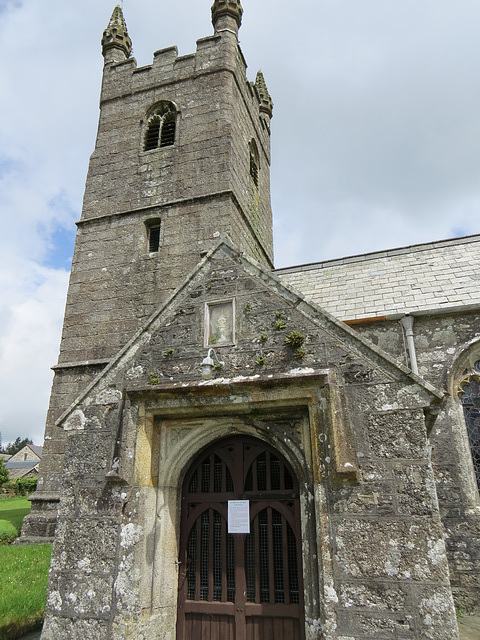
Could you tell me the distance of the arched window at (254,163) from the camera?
16125 mm

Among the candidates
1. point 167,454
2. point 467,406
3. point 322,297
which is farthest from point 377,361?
point 322,297

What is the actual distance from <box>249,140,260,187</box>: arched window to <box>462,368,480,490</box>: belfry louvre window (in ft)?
34.6

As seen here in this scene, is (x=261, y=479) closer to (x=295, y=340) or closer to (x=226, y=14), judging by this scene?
(x=295, y=340)

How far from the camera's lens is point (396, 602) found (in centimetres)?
421

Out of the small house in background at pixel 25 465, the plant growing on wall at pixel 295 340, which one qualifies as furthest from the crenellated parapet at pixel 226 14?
the small house in background at pixel 25 465

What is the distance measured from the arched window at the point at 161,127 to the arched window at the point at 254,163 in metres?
3.02

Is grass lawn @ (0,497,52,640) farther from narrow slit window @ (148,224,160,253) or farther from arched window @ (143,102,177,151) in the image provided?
arched window @ (143,102,177,151)

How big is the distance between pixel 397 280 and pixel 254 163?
26.8 feet

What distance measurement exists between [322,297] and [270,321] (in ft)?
17.9

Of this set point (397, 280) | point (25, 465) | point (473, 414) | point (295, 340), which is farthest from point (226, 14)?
point (25, 465)

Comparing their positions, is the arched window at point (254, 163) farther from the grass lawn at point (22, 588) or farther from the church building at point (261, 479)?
the grass lawn at point (22, 588)

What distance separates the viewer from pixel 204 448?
18.9 ft

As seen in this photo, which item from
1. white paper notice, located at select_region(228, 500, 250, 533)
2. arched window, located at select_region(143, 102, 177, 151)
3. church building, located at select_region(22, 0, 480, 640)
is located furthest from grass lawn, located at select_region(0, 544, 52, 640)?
arched window, located at select_region(143, 102, 177, 151)

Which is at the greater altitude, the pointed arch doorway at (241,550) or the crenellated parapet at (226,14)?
the crenellated parapet at (226,14)
